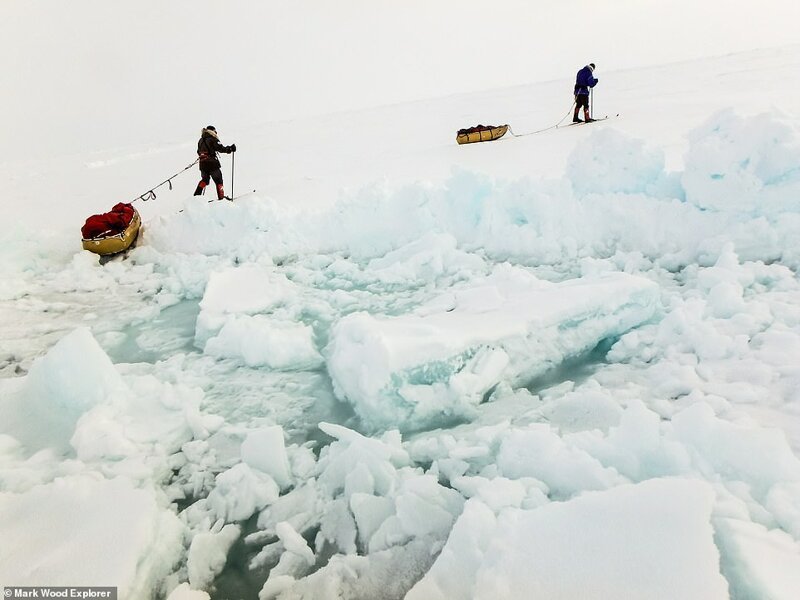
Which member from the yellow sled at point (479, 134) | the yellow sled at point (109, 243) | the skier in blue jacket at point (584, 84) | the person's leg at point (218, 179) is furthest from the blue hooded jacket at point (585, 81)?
the yellow sled at point (109, 243)

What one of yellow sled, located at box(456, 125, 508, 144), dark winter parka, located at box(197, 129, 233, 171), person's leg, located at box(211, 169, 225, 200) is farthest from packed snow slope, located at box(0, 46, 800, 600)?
yellow sled, located at box(456, 125, 508, 144)

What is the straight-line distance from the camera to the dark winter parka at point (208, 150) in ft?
26.4

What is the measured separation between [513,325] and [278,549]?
2.12 m

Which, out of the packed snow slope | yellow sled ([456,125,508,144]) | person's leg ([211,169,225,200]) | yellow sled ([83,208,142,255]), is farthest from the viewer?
yellow sled ([456,125,508,144])

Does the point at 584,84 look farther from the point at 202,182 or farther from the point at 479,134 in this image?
the point at 202,182

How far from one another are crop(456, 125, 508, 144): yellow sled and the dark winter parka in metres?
6.38

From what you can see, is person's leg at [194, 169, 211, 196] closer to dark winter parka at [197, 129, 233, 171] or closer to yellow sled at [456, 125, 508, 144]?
dark winter parka at [197, 129, 233, 171]

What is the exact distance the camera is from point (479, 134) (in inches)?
478

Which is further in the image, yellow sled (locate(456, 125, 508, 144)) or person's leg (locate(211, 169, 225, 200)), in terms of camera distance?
yellow sled (locate(456, 125, 508, 144))

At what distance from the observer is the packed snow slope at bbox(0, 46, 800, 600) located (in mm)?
1798

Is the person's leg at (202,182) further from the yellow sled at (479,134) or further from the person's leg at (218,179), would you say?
the yellow sled at (479,134)

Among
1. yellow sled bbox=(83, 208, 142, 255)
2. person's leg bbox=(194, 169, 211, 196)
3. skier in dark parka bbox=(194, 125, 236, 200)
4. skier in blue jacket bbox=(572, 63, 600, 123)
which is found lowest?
yellow sled bbox=(83, 208, 142, 255)

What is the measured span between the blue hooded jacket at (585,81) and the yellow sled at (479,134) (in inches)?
84.4

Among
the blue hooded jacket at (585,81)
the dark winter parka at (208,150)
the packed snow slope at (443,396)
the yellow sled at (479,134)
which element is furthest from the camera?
the yellow sled at (479,134)
